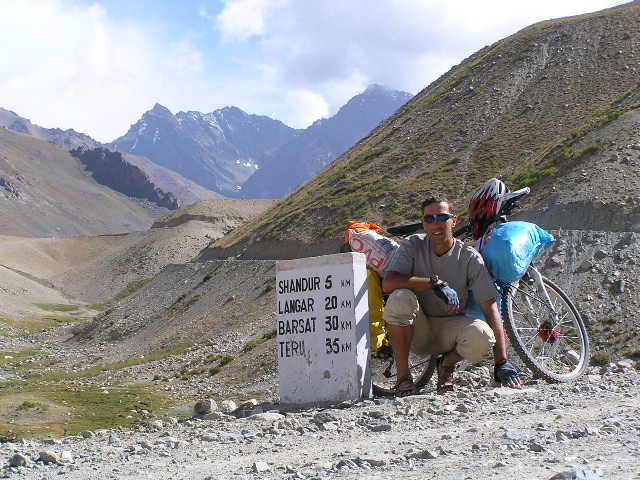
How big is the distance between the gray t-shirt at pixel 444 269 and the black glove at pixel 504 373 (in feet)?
2.35

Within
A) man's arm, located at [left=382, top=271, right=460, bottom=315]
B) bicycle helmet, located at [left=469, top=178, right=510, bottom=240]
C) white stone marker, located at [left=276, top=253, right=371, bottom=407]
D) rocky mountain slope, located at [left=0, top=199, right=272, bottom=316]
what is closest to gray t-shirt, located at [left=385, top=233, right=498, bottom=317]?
man's arm, located at [left=382, top=271, right=460, bottom=315]

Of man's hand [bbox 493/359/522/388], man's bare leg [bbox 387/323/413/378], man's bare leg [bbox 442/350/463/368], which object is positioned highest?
man's bare leg [bbox 387/323/413/378]

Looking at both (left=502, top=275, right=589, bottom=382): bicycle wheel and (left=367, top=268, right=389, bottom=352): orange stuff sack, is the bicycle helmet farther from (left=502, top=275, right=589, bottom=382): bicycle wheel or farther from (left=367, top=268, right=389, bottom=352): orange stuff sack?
(left=367, top=268, right=389, bottom=352): orange stuff sack

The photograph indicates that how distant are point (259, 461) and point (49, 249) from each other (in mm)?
145159

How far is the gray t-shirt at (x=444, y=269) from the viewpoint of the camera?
8.07 m

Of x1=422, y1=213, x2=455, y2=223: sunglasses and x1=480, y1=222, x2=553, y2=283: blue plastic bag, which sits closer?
x1=422, y1=213, x2=455, y2=223: sunglasses

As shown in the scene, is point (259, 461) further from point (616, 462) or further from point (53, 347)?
point (53, 347)

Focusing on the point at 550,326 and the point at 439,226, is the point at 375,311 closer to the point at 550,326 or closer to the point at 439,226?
the point at 439,226

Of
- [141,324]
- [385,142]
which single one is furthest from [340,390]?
[385,142]

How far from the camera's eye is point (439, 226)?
800cm

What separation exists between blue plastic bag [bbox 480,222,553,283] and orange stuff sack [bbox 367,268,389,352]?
1273 mm

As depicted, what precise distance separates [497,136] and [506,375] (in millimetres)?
47270

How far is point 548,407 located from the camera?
6.65 m

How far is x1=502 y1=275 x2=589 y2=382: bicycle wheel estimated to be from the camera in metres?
8.62
